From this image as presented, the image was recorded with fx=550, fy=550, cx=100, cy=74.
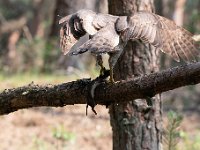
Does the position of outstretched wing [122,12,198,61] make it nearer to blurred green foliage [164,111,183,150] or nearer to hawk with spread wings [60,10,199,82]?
hawk with spread wings [60,10,199,82]

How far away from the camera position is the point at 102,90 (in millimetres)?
3697

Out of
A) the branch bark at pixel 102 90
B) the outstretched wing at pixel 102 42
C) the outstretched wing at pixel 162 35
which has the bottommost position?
the branch bark at pixel 102 90

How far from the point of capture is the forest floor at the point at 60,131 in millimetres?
7250

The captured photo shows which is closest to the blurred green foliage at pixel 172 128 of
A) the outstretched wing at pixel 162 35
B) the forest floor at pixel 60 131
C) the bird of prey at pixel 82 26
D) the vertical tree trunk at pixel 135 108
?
the vertical tree trunk at pixel 135 108

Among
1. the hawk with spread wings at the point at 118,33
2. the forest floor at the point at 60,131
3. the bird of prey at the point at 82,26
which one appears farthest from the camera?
the forest floor at the point at 60,131

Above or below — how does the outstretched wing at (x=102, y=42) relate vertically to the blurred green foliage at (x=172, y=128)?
above

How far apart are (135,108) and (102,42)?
1.34 m

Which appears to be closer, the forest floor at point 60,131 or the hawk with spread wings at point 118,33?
the hawk with spread wings at point 118,33

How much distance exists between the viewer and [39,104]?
3.98 m

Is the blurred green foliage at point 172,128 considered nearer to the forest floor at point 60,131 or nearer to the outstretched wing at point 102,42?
the outstretched wing at point 102,42

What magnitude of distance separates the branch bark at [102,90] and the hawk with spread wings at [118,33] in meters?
0.14

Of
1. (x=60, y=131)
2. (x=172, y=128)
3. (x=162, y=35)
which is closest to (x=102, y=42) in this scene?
(x=162, y=35)

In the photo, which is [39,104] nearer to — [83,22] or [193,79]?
[83,22]

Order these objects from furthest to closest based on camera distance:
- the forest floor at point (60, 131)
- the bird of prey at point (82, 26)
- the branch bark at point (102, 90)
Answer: the forest floor at point (60, 131), the bird of prey at point (82, 26), the branch bark at point (102, 90)
